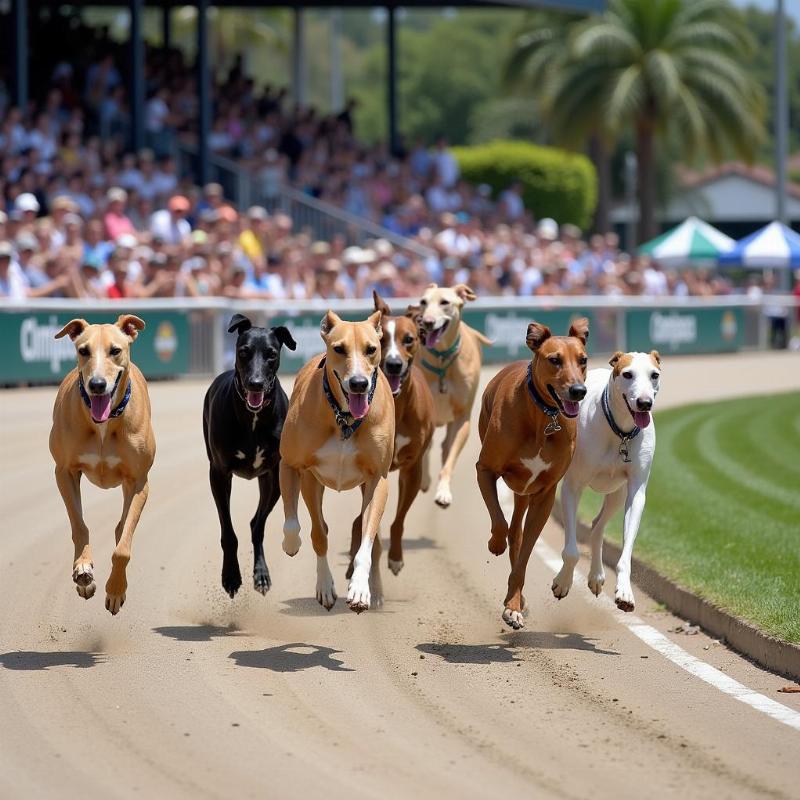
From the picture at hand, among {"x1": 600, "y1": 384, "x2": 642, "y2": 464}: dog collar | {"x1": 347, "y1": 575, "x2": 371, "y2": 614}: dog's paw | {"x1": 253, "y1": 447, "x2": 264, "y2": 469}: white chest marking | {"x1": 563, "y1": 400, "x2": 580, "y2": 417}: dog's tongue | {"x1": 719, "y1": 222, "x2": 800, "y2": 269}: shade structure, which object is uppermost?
{"x1": 719, "y1": 222, "x2": 800, "y2": 269}: shade structure

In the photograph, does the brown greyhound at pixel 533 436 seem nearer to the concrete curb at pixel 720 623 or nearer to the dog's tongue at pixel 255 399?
the concrete curb at pixel 720 623

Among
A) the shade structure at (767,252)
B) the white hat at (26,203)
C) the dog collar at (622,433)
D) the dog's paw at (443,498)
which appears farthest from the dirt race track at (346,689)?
the shade structure at (767,252)

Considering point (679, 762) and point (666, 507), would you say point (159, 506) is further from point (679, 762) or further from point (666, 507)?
point (679, 762)

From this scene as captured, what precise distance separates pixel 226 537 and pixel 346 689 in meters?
2.16

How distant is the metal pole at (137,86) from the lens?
24172mm

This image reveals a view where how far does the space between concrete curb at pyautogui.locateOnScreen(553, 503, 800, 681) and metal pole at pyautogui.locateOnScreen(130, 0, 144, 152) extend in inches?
613

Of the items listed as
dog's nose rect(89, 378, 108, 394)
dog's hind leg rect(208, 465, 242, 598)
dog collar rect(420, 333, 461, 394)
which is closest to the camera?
dog's nose rect(89, 378, 108, 394)

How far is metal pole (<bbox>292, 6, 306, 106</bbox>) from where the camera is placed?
122 feet

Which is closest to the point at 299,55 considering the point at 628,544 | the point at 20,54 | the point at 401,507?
A: the point at 20,54

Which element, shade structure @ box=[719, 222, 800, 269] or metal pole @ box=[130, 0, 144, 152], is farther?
shade structure @ box=[719, 222, 800, 269]

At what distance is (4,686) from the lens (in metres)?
6.84

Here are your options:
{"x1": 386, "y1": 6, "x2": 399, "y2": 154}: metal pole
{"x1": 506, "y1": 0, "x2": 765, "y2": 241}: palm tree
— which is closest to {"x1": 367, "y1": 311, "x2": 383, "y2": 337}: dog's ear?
{"x1": 386, "y1": 6, "x2": 399, "y2": 154}: metal pole

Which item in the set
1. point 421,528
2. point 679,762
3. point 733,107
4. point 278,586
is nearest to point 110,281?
point 421,528

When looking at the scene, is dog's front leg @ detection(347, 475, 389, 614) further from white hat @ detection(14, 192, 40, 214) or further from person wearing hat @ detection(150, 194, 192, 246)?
person wearing hat @ detection(150, 194, 192, 246)
